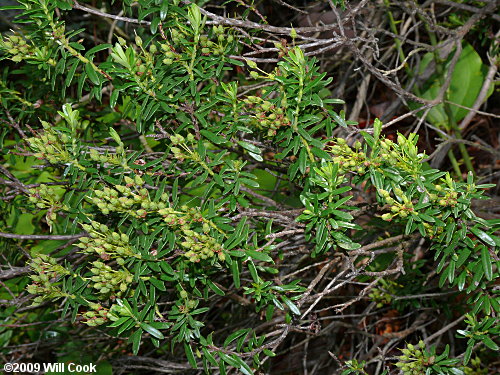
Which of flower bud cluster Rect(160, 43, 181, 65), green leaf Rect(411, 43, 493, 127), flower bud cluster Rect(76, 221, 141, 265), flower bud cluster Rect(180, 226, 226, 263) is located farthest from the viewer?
green leaf Rect(411, 43, 493, 127)

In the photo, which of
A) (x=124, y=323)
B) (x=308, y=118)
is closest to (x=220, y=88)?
(x=308, y=118)

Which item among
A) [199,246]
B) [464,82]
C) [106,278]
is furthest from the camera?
[464,82]

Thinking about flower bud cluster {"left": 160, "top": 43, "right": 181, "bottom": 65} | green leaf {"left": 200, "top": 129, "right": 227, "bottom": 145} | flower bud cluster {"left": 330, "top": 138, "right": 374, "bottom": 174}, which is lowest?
green leaf {"left": 200, "top": 129, "right": 227, "bottom": 145}

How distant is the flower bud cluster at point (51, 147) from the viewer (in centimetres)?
158

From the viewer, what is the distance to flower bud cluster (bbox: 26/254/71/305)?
1.54 metres

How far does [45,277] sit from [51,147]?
0.36 meters

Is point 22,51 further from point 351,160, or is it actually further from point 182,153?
point 351,160

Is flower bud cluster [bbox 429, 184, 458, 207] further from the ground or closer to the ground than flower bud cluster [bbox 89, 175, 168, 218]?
further from the ground

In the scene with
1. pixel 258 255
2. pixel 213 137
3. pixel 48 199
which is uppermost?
pixel 213 137

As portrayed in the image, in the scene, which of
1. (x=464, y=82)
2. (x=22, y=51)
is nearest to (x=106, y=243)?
(x=22, y=51)

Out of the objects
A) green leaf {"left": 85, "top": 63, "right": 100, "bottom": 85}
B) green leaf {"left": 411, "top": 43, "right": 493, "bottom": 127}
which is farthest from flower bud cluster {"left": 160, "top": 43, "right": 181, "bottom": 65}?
green leaf {"left": 411, "top": 43, "right": 493, "bottom": 127}

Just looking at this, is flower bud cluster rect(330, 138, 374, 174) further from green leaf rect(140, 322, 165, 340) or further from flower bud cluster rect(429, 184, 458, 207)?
green leaf rect(140, 322, 165, 340)

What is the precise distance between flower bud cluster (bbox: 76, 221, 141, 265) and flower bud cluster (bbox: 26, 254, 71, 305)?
156 mm

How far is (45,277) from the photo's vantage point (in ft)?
5.11
